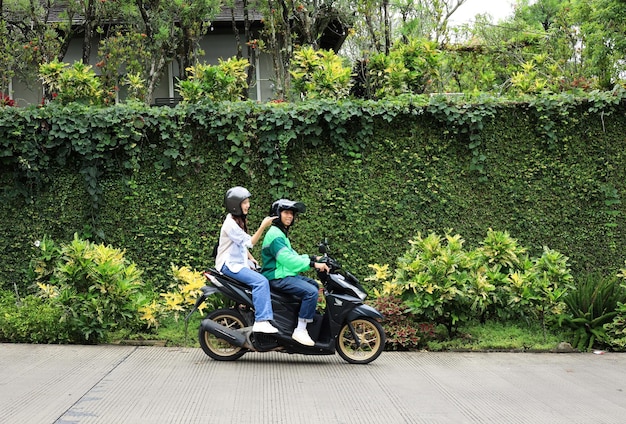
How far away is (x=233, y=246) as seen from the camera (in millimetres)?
7348

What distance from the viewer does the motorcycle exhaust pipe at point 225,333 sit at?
23.6ft

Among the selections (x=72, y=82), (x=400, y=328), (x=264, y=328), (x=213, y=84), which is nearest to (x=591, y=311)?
(x=400, y=328)

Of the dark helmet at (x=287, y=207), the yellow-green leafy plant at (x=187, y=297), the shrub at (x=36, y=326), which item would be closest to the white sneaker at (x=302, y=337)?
the dark helmet at (x=287, y=207)

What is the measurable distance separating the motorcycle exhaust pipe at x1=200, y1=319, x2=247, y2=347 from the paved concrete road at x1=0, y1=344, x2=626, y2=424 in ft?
0.79

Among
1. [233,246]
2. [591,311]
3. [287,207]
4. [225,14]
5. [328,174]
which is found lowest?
[591,311]

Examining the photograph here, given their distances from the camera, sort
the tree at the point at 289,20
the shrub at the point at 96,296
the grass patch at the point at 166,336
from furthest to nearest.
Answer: the tree at the point at 289,20, the grass patch at the point at 166,336, the shrub at the point at 96,296

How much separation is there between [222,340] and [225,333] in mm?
225

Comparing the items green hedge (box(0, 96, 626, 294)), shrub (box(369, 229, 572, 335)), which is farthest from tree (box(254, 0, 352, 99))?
shrub (box(369, 229, 572, 335))

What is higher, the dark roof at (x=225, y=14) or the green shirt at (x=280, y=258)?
the dark roof at (x=225, y=14)

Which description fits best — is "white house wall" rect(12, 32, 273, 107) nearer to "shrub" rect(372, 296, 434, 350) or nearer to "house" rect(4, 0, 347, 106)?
"house" rect(4, 0, 347, 106)

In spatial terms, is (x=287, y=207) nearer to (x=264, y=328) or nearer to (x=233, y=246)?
(x=233, y=246)

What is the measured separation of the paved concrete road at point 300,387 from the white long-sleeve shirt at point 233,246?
40.0 inches

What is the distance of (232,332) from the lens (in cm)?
722

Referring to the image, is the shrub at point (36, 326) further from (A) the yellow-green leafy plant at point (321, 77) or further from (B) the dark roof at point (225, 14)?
(B) the dark roof at point (225, 14)
